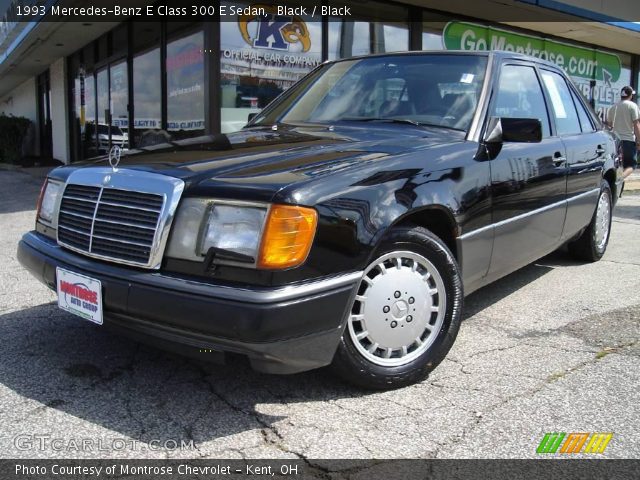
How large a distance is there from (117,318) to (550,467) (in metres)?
1.79

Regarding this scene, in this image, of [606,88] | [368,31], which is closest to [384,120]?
[368,31]

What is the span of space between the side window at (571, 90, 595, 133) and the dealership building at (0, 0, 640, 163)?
3.31 m

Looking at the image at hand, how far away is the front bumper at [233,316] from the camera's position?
2.20 metres

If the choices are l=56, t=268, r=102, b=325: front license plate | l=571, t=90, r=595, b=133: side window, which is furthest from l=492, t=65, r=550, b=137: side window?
l=56, t=268, r=102, b=325: front license plate

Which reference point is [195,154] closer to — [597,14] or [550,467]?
[550,467]

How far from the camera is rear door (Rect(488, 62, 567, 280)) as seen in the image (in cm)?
342

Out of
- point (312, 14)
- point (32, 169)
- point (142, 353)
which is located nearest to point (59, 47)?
point (32, 169)

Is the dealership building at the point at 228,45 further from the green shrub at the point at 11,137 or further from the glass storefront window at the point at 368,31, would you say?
the green shrub at the point at 11,137

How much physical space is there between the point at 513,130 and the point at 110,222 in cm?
214

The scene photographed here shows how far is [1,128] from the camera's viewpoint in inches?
764

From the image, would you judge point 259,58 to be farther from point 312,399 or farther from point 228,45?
point 312,399

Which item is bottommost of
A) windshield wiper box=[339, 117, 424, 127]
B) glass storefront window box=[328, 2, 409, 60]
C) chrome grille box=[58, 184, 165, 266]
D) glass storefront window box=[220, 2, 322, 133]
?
chrome grille box=[58, 184, 165, 266]

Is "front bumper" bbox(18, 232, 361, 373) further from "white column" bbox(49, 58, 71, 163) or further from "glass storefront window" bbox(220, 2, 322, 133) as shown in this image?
"white column" bbox(49, 58, 71, 163)

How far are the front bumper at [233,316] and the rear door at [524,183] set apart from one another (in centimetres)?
134
